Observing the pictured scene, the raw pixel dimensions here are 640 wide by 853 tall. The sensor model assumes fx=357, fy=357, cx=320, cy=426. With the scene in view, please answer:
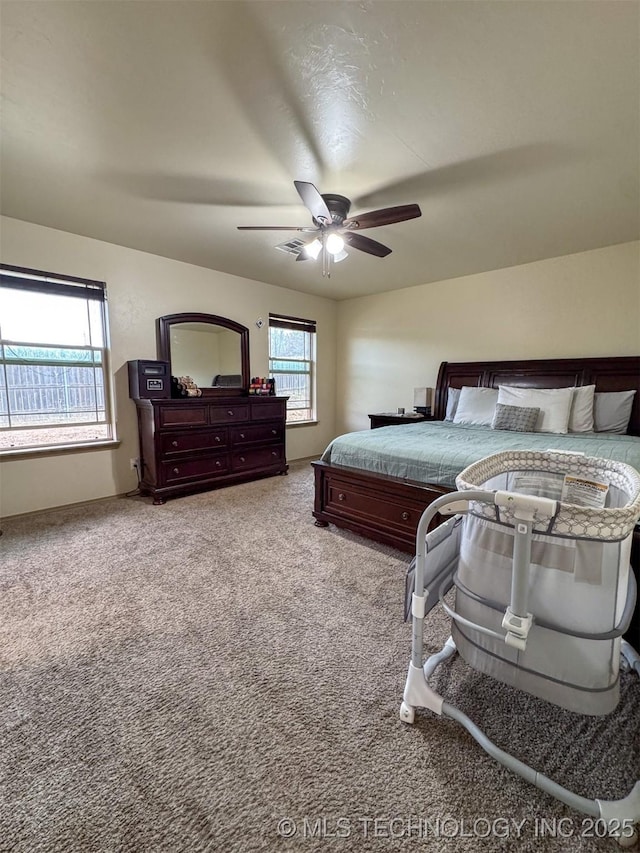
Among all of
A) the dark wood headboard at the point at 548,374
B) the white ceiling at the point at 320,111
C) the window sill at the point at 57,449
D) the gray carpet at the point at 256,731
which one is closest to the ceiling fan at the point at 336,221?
the white ceiling at the point at 320,111

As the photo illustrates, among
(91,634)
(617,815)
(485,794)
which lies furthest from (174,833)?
(617,815)

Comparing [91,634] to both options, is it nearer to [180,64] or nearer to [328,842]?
[328,842]

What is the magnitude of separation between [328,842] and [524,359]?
4.34 metres

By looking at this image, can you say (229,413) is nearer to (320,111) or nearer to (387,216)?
(387,216)

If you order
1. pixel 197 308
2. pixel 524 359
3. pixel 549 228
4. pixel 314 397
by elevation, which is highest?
pixel 549 228

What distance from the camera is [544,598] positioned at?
1.04m

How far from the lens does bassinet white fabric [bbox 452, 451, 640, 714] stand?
3.18 feet

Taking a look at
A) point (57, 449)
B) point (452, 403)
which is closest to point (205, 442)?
point (57, 449)

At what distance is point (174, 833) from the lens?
3.21ft

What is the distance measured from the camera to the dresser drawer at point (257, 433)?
166 inches

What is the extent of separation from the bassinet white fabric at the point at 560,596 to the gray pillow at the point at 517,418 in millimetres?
2350

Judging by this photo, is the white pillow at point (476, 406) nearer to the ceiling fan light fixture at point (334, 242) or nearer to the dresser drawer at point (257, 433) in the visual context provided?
the dresser drawer at point (257, 433)

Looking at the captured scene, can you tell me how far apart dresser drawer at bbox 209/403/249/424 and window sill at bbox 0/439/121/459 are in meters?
1.00

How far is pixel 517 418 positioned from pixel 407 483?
5.44 ft
